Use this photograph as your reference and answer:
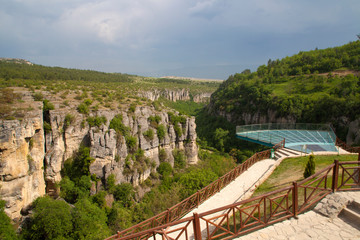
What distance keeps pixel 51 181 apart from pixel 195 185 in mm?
18487

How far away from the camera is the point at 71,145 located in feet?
89.7

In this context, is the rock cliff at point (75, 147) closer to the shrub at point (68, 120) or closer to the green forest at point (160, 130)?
the shrub at point (68, 120)

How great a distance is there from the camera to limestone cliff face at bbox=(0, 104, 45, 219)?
18.1 metres

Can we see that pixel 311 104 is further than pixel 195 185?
Yes

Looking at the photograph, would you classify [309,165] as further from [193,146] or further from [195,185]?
[193,146]

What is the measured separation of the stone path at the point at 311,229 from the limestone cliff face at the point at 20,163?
72.9ft

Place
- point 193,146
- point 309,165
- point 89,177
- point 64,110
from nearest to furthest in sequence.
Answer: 1. point 309,165
2. point 89,177
3. point 64,110
4. point 193,146

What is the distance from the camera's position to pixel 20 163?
19391 mm

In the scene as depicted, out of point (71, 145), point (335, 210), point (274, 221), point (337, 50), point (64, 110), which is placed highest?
point (337, 50)

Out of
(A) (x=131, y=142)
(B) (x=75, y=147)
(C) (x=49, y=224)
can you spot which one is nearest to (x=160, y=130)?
(A) (x=131, y=142)

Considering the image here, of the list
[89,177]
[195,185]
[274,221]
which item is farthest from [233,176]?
[89,177]

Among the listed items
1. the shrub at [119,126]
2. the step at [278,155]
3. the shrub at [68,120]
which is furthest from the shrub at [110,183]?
the step at [278,155]

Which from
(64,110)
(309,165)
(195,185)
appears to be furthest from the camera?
(64,110)

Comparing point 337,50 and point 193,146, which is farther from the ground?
point 337,50
